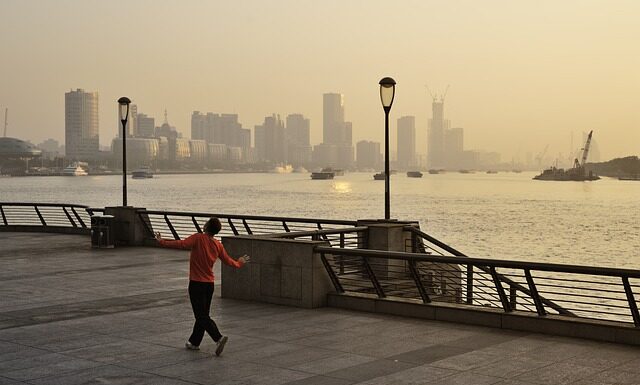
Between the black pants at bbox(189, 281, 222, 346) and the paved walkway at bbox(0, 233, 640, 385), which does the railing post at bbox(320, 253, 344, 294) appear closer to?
the paved walkway at bbox(0, 233, 640, 385)

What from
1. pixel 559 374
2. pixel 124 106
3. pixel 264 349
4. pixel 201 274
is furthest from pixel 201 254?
pixel 124 106

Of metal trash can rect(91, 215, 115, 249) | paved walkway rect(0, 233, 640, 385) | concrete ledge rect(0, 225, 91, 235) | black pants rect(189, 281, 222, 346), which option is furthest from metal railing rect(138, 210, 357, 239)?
black pants rect(189, 281, 222, 346)

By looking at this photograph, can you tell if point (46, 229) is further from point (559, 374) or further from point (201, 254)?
point (559, 374)

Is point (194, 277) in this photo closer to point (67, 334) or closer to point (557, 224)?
point (67, 334)

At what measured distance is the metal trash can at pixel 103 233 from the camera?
2639cm

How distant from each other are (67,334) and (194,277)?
2.58m

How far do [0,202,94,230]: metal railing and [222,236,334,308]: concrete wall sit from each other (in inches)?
619

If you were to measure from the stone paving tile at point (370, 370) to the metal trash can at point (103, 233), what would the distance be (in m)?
17.5

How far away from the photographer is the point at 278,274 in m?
15.2

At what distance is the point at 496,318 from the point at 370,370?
11.4 ft

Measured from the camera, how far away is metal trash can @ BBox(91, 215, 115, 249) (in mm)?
26391

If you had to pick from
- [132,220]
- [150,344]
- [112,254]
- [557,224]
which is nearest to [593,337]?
[150,344]

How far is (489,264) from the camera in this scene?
12953 millimetres

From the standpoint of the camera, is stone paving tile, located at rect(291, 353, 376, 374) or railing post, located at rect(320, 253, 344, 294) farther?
railing post, located at rect(320, 253, 344, 294)
